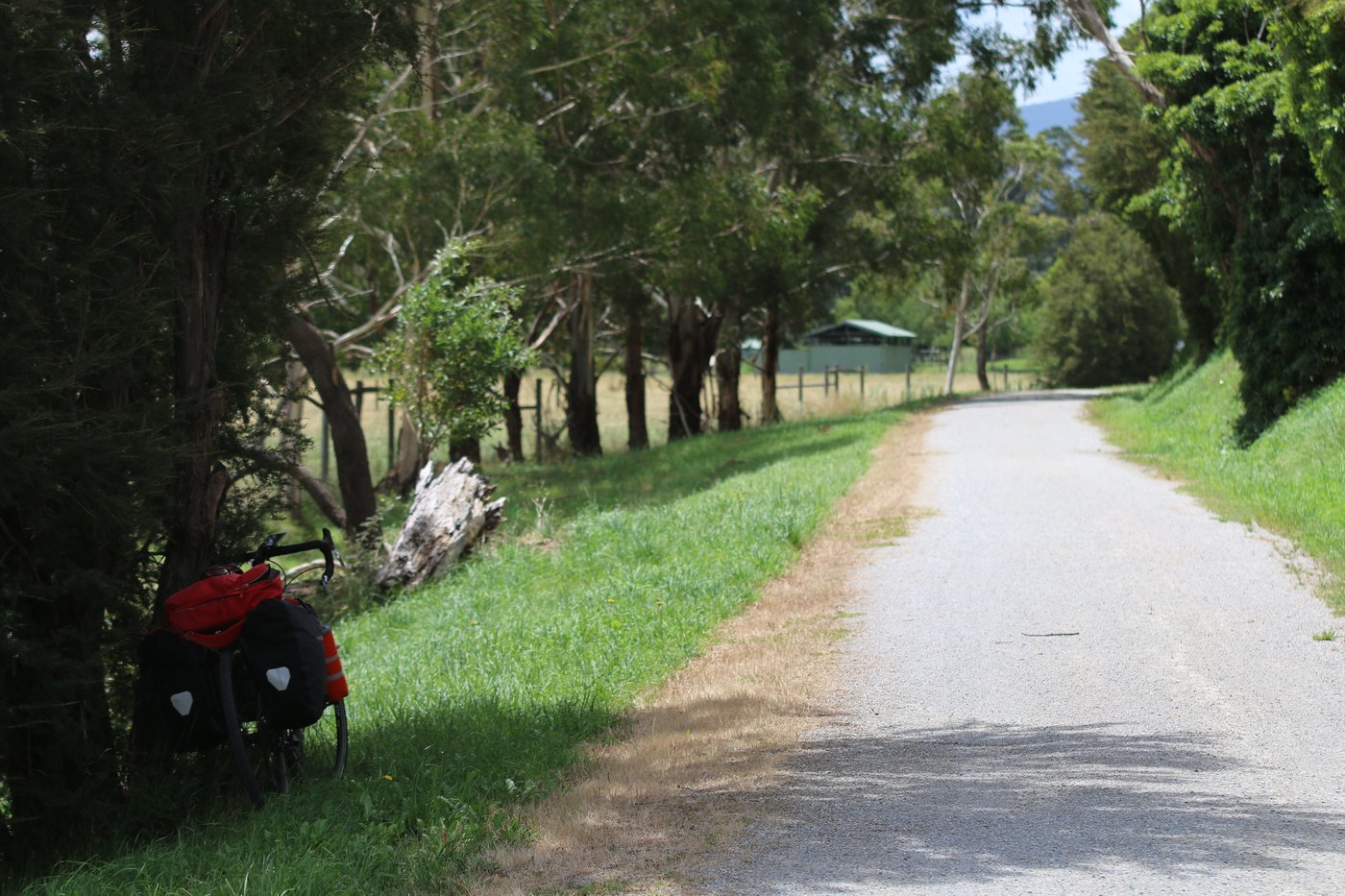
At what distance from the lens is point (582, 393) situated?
31641 mm

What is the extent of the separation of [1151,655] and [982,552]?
12.7 feet

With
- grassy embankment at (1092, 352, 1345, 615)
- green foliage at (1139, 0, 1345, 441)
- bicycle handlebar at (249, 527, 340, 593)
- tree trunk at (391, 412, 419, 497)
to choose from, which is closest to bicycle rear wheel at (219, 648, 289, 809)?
bicycle handlebar at (249, 527, 340, 593)

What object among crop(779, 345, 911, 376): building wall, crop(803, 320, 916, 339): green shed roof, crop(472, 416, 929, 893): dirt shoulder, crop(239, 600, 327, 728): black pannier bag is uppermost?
crop(803, 320, 916, 339): green shed roof

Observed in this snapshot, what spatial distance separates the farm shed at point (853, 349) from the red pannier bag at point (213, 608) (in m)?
74.4

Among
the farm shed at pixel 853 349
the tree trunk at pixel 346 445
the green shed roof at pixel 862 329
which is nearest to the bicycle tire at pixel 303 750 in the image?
the tree trunk at pixel 346 445

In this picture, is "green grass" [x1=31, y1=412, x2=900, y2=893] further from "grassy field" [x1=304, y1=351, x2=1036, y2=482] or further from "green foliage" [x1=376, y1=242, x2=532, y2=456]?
"grassy field" [x1=304, y1=351, x2=1036, y2=482]

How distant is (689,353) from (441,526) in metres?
19.8

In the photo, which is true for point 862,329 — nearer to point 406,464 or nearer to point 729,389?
point 729,389

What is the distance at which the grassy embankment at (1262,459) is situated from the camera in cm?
1120

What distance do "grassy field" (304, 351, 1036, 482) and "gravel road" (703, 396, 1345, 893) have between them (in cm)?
1041

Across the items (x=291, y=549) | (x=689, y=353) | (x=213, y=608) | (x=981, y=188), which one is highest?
(x=981, y=188)

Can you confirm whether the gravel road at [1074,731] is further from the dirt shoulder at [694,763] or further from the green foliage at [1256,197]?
the green foliage at [1256,197]

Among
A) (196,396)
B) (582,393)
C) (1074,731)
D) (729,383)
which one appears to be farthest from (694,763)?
(729,383)

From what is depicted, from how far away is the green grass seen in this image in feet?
16.3
